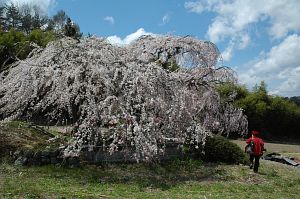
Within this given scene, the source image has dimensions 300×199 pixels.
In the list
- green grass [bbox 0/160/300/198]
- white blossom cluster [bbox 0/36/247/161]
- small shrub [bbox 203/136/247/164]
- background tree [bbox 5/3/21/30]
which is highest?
background tree [bbox 5/3/21/30]

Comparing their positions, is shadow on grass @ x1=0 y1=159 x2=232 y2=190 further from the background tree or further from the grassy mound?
the background tree

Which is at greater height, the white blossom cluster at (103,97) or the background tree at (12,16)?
the background tree at (12,16)

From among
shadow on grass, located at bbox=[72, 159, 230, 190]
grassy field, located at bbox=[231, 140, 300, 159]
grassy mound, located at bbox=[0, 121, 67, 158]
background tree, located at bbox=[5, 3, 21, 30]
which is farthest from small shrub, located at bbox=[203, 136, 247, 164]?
background tree, located at bbox=[5, 3, 21, 30]

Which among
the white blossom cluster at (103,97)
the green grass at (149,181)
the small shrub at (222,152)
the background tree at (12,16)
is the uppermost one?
the background tree at (12,16)

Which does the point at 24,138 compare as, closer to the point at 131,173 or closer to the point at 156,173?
the point at 131,173

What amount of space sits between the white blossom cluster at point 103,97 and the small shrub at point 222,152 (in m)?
0.81

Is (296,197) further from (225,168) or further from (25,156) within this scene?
(25,156)

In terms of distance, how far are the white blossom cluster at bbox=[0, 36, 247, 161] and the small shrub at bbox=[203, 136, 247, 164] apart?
2.66ft

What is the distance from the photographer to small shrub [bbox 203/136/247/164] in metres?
12.6

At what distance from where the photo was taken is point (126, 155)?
36.1 ft

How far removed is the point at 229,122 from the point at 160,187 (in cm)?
648

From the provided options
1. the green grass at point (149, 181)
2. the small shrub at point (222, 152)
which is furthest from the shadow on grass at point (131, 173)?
the small shrub at point (222, 152)

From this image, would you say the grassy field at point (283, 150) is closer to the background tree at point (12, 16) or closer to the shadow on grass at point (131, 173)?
the shadow on grass at point (131, 173)

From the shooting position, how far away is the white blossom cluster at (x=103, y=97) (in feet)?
32.7
